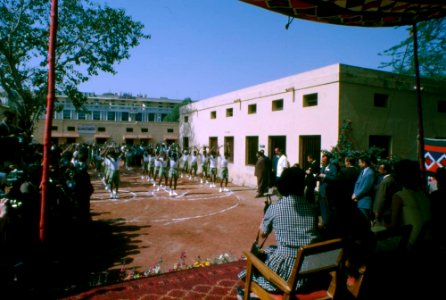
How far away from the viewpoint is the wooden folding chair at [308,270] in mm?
2332

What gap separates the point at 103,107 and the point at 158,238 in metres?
56.7

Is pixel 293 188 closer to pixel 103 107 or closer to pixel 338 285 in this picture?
pixel 338 285

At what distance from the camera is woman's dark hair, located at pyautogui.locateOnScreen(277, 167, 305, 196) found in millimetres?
2867

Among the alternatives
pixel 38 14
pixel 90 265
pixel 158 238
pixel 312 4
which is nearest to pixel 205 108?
pixel 38 14

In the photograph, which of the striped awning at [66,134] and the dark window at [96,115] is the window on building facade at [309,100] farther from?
the dark window at [96,115]

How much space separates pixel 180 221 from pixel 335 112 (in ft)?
21.8

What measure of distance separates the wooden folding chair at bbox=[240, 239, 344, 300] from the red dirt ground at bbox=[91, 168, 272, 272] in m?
2.91

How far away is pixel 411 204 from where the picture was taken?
10.5 feet

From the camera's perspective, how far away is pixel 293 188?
287 centimetres

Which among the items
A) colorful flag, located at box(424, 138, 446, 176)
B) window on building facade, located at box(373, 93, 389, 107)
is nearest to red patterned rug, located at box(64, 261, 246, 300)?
colorful flag, located at box(424, 138, 446, 176)

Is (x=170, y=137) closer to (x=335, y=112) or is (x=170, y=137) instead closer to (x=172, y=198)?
(x=172, y=198)

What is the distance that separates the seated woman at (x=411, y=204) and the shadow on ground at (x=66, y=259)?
148 inches

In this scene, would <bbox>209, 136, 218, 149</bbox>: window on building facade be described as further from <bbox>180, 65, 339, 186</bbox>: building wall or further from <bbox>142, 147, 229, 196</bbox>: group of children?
<bbox>142, 147, 229, 196</bbox>: group of children

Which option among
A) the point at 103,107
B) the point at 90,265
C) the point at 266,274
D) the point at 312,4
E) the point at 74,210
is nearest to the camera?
the point at 266,274
